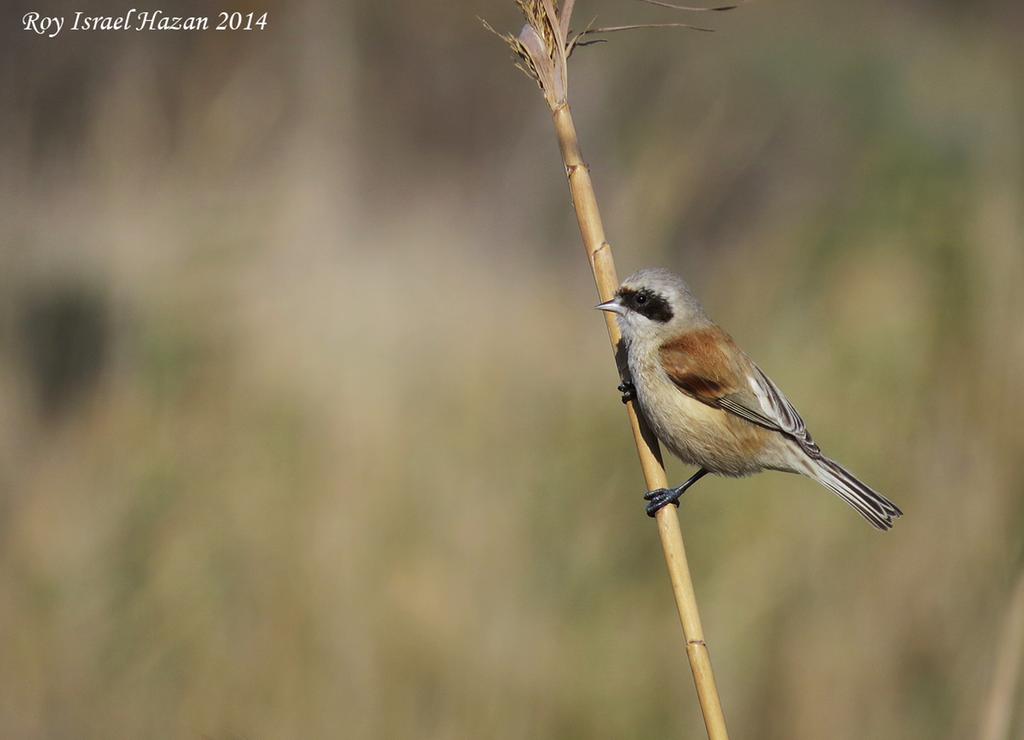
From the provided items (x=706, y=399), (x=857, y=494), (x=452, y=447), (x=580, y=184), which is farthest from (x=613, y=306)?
(x=452, y=447)

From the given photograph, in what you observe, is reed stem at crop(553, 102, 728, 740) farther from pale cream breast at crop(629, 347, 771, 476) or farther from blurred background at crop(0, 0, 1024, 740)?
blurred background at crop(0, 0, 1024, 740)

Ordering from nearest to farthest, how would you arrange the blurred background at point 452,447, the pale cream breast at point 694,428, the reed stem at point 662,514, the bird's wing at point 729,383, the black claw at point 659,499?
1. the reed stem at point 662,514
2. the black claw at point 659,499
3. the pale cream breast at point 694,428
4. the bird's wing at point 729,383
5. the blurred background at point 452,447

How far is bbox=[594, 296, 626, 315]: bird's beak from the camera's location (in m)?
2.10

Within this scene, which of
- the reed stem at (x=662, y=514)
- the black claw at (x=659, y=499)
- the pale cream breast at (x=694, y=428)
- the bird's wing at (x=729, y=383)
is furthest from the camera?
the bird's wing at (x=729, y=383)

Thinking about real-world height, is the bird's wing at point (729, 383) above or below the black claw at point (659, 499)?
above

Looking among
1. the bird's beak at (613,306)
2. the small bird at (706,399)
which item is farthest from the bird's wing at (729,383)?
the bird's beak at (613,306)

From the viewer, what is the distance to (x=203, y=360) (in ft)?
11.4

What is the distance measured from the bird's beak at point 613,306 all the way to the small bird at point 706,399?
36mm

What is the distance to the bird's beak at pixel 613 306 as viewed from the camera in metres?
2.10

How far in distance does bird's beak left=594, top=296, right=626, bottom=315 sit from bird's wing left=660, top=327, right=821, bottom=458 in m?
0.33

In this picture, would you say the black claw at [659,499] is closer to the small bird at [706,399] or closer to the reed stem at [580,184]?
the reed stem at [580,184]

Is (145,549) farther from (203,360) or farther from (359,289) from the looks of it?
(359,289)

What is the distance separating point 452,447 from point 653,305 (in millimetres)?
1074

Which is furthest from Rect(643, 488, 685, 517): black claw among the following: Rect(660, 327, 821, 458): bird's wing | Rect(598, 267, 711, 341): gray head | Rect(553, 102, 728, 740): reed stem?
Rect(660, 327, 821, 458): bird's wing
